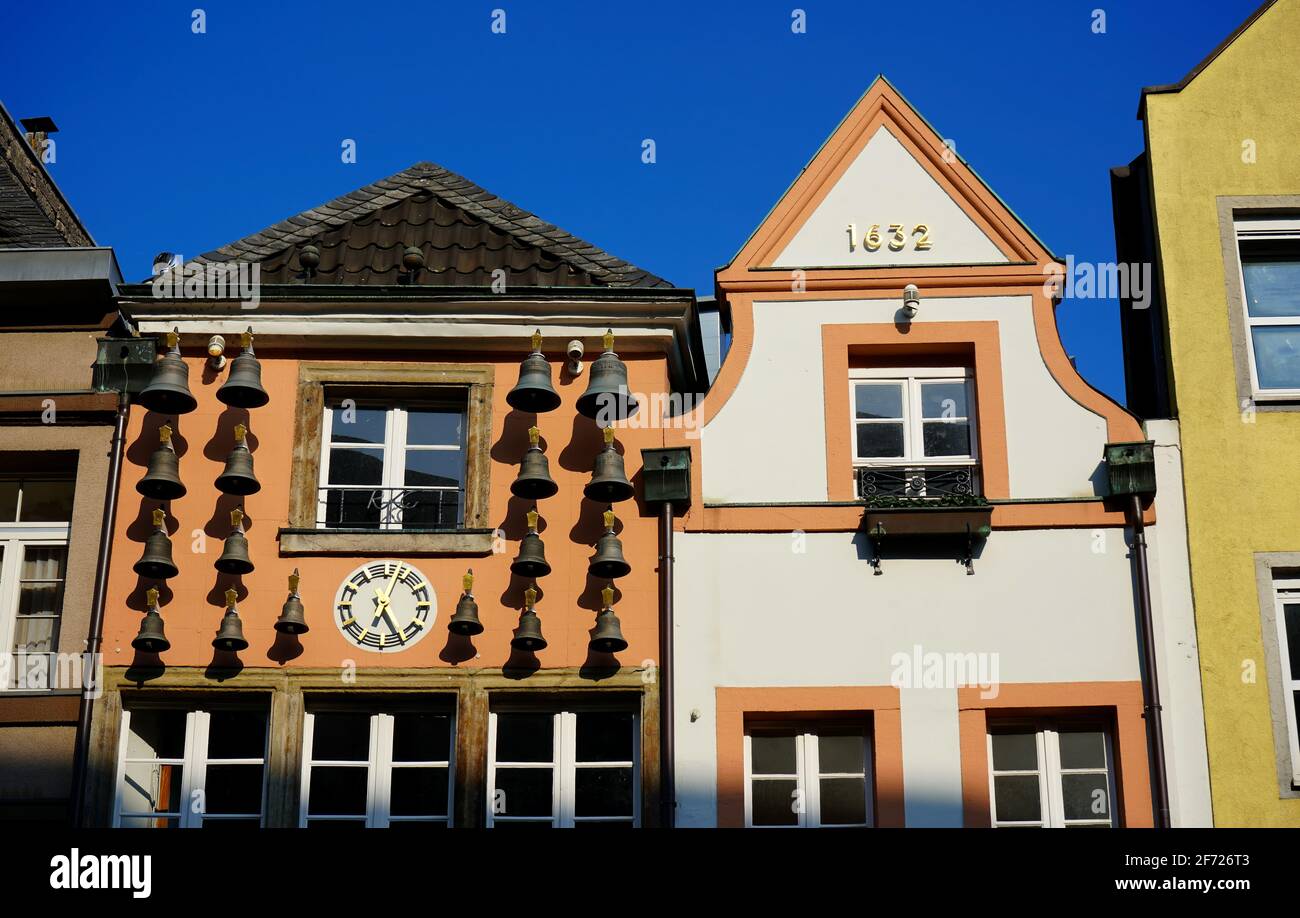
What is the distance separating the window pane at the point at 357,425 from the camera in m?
16.2

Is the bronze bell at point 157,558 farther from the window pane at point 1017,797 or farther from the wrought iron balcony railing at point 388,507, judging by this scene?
the window pane at point 1017,797

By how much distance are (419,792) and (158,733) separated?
6.91ft

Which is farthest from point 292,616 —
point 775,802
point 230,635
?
point 775,802

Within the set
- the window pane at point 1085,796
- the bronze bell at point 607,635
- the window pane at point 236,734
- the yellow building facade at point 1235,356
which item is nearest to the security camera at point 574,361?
the bronze bell at point 607,635

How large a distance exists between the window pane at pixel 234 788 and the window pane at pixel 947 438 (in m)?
5.80

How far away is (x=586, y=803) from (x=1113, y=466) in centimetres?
474

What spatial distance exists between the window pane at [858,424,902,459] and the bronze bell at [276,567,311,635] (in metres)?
4.53

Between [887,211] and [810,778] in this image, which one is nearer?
[810,778]

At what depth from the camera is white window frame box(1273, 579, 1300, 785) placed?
14344mm

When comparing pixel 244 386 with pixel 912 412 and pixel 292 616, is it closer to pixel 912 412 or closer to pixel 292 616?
pixel 292 616

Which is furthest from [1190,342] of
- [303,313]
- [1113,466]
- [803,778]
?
[303,313]

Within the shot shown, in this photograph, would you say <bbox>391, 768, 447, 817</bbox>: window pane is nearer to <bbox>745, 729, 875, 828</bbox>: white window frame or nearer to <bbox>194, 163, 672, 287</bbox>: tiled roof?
<bbox>745, 729, 875, 828</bbox>: white window frame

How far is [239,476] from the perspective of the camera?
1538 centimetres

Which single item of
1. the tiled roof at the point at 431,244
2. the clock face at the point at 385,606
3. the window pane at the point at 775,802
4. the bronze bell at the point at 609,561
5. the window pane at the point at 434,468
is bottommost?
the window pane at the point at 775,802
